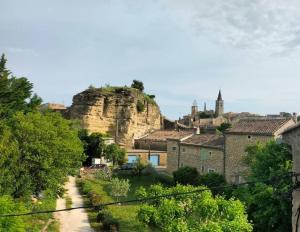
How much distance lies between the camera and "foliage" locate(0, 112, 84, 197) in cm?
2327

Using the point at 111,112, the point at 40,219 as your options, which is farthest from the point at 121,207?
the point at 111,112

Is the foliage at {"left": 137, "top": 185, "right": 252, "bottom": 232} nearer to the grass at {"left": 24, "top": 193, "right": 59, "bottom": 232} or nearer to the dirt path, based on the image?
the dirt path

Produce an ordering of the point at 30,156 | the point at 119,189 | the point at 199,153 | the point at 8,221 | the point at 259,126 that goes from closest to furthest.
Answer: the point at 8,221 < the point at 30,156 < the point at 259,126 < the point at 119,189 < the point at 199,153

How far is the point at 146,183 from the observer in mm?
40094

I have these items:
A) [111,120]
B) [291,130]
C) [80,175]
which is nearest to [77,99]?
[111,120]

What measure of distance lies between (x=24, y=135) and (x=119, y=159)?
89.1 ft

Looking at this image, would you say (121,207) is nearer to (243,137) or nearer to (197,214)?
(243,137)

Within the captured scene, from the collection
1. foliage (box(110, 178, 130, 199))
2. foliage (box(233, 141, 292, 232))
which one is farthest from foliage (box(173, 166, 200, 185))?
foliage (box(233, 141, 292, 232))

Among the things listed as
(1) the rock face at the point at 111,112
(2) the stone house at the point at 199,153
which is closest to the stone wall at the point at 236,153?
(2) the stone house at the point at 199,153

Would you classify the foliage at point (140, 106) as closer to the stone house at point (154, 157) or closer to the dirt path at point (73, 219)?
the stone house at point (154, 157)

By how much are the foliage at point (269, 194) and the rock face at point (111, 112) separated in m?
42.8

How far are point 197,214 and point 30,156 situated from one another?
12.4 m

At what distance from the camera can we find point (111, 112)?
65.0 m

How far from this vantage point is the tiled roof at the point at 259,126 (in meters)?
28.6
